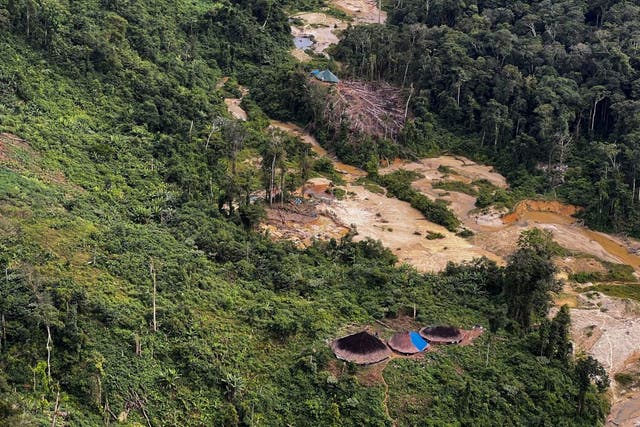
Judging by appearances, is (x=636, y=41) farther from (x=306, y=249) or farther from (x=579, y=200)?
(x=306, y=249)

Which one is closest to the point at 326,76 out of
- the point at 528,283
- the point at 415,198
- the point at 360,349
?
the point at 415,198

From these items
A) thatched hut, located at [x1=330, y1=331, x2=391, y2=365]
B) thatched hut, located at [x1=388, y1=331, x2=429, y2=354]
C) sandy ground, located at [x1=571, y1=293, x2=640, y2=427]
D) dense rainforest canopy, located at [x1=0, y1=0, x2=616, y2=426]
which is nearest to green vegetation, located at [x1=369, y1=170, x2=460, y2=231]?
dense rainforest canopy, located at [x1=0, y1=0, x2=616, y2=426]

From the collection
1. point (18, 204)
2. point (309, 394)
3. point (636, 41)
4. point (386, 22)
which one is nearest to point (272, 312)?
point (309, 394)

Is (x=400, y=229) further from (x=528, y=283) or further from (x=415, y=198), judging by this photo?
(x=528, y=283)

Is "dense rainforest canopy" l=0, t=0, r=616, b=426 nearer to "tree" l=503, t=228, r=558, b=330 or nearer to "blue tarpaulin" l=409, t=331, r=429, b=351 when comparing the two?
"tree" l=503, t=228, r=558, b=330

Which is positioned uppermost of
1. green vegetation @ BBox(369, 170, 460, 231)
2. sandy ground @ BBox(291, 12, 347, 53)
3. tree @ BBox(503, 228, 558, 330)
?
sandy ground @ BBox(291, 12, 347, 53)

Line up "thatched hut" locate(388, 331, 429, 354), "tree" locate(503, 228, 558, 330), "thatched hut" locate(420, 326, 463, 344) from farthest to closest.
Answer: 1. "tree" locate(503, 228, 558, 330)
2. "thatched hut" locate(420, 326, 463, 344)
3. "thatched hut" locate(388, 331, 429, 354)
